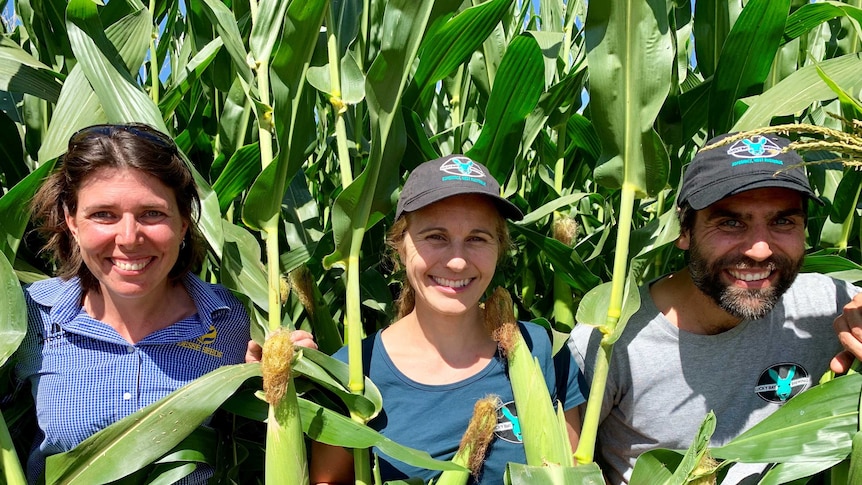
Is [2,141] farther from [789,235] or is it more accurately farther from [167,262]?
[789,235]

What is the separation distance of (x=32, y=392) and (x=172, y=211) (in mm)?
579

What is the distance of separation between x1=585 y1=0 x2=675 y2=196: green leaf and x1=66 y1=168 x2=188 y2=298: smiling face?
111 cm

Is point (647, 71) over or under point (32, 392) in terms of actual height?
over

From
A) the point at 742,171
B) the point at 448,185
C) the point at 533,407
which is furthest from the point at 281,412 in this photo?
the point at 742,171

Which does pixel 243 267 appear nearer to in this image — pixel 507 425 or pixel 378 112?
pixel 378 112

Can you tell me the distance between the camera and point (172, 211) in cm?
190

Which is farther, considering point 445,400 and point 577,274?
point 577,274

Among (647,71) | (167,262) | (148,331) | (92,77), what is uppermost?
(92,77)

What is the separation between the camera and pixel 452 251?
6.20ft

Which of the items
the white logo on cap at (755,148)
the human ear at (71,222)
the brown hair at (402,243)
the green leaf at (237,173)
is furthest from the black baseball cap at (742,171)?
the human ear at (71,222)

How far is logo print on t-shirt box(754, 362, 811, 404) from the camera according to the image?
6.60ft

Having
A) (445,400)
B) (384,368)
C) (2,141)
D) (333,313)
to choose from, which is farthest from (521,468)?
(2,141)

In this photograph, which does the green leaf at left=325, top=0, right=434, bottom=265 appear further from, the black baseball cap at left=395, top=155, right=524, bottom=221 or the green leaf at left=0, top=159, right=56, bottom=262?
the green leaf at left=0, top=159, right=56, bottom=262

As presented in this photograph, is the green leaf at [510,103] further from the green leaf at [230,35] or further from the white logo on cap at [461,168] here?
the green leaf at [230,35]
